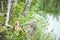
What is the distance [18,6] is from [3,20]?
0.18 m

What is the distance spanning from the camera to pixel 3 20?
6.02ft

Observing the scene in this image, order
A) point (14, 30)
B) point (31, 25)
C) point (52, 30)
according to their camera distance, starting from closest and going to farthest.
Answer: point (14, 30), point (31, 25), point (52, 30)

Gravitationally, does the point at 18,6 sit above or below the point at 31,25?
above

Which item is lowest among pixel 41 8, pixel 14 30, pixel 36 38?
pixel 36 38

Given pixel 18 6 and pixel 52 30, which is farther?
pixel 52 30

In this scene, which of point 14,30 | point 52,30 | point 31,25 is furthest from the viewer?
point 52,30

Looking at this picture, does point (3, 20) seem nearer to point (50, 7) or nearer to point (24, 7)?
point (24, 7)

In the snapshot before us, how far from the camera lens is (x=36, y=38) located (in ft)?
6.50

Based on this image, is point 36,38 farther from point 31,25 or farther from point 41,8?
point 41,8

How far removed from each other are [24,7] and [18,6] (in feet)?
0.20

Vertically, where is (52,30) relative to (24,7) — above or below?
below

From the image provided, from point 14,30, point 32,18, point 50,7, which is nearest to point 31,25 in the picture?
point 32,18

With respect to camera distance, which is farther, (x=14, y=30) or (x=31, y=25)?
(x=31, y=25)

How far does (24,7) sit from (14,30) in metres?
0.23
